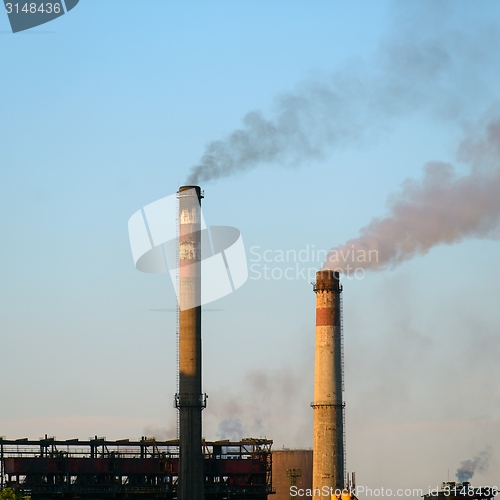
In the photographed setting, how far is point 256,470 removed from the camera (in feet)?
200

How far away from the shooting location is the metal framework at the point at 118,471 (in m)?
59.6

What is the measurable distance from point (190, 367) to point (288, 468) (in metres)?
16.2

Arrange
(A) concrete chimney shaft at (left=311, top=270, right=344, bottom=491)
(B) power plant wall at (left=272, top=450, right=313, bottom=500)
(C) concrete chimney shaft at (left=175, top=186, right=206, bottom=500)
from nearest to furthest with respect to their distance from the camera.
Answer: (C) concrete chimney shaft at (left=175, top=186, right=206, bottom=500), (A) concrete chimney shaft at (left=311, top=270, right=344, bottom=491), (B) power plant wall at (left=272, top=450, right=313, bottom=500)

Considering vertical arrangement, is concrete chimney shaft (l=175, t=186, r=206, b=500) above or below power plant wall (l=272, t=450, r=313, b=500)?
above

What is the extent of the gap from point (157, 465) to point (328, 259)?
16373mm

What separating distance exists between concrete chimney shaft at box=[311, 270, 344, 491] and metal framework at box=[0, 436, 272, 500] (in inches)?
219

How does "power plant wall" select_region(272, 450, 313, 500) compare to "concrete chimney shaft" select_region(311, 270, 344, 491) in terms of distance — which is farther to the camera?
"power plant wall" select_region(272, 450, 313, 500)

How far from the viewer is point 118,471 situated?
2371 inches

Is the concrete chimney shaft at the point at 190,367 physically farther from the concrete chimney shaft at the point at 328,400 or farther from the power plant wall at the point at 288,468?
the power plant wall at the point at 288,468

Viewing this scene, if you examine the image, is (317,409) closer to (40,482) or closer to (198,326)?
(198,326)

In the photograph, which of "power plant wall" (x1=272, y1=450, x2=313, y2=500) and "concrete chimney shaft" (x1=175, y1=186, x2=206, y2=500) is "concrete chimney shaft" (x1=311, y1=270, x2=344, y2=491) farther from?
"power plant wall" (x1=272, y1=450, x2=313, y2=500)

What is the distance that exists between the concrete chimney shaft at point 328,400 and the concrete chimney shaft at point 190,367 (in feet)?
22.3

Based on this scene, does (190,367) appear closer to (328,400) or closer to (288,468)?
(328,400)

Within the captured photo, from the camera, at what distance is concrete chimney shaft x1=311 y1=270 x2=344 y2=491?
56719 millimetres
